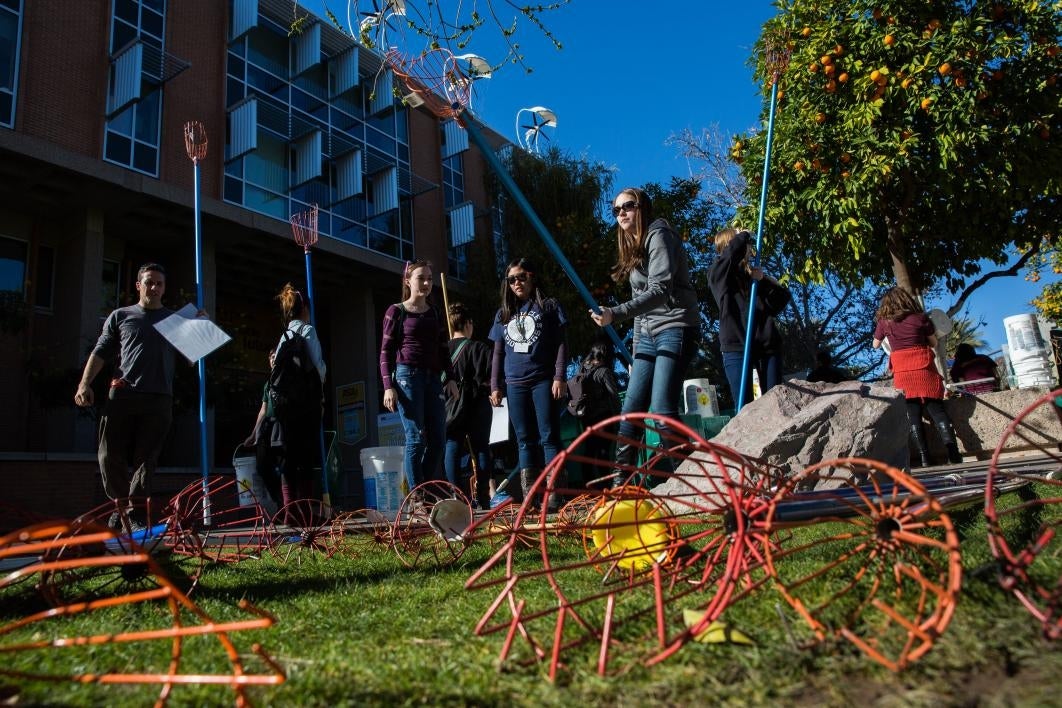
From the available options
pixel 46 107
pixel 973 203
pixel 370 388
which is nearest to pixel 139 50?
pixel 46 107

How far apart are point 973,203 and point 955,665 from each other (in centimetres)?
880

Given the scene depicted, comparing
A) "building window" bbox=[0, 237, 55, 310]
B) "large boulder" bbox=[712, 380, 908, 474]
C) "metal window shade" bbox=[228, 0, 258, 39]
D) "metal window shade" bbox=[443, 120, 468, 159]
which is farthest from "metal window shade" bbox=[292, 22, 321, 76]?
"large boulder" bbox=[712, 380, 908, 474]

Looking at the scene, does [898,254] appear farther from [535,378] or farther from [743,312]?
[535,378]

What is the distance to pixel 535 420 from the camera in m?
4.42

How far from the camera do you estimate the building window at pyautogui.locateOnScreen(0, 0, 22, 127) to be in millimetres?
11695

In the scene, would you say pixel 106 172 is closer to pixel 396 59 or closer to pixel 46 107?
pixel 46 107

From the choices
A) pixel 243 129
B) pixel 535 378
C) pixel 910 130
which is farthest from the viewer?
pixel 243 129

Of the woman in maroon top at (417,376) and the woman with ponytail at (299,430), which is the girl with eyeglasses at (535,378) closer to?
the woman in maroon top at (417,376)

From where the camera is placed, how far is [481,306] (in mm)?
19562

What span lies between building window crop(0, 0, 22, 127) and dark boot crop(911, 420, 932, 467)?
1348 centimetres

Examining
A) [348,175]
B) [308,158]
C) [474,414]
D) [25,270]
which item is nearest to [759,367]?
[474,414]

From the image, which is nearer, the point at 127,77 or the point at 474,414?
the point at 474,414

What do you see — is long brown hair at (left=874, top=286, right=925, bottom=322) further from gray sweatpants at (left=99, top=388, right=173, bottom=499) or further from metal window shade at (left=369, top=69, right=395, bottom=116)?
metal window shade at (left=369, top=69, right=395, bottom=116)

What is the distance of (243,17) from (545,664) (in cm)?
1750
